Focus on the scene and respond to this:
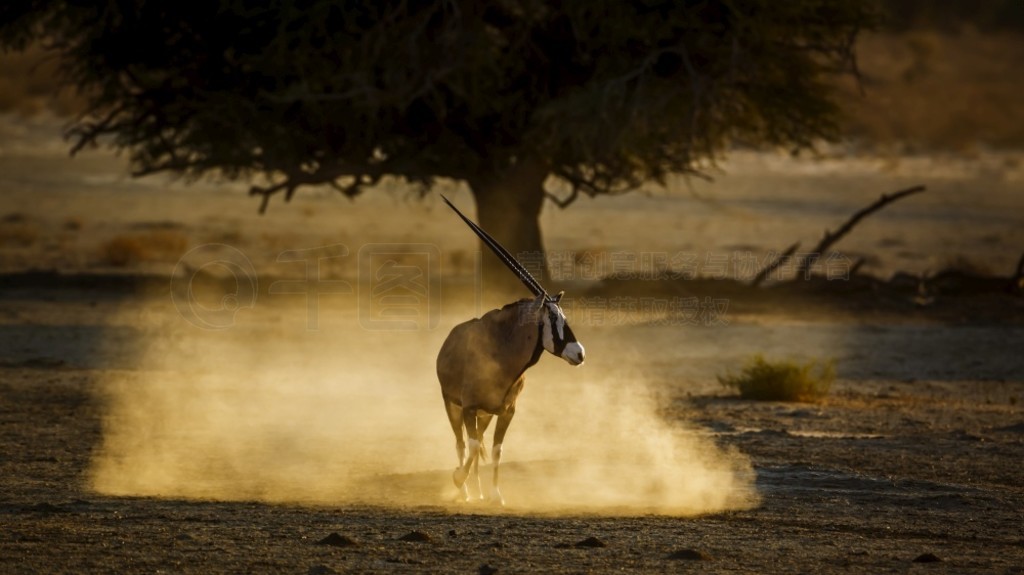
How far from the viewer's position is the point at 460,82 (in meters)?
22.9

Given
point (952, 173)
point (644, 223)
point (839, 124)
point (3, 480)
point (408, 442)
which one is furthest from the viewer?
point (952, 173)

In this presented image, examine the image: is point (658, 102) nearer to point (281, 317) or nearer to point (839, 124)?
point (839, 124)

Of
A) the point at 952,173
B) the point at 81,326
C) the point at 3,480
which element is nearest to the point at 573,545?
the point at 3,480

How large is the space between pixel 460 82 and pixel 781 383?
6779 millimetres

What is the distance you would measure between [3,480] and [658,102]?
1252cm

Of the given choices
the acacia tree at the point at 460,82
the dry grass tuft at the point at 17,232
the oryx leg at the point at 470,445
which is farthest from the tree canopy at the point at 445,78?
the oryx leg at the point at 470,445

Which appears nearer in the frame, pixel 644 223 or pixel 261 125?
pixel 261 125

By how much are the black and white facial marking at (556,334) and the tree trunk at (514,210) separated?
46.8 ft

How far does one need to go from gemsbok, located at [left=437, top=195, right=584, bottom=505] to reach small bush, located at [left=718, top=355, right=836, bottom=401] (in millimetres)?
6766

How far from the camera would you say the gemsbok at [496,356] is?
1124cm

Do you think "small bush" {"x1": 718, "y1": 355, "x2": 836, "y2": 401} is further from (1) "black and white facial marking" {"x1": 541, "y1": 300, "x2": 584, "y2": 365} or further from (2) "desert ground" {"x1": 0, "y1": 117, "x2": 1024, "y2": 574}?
(1) "black and white facial marking" {"x1": 541, "y1": 300, "x2": 584, "y2": 365}

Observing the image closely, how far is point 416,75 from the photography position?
23141mm

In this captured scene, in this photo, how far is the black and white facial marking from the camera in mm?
10992

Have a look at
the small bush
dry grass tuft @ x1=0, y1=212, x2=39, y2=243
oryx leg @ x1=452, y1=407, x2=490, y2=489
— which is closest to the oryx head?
oryx leg @ x1=452, y1=407, x2=490, y2=489
